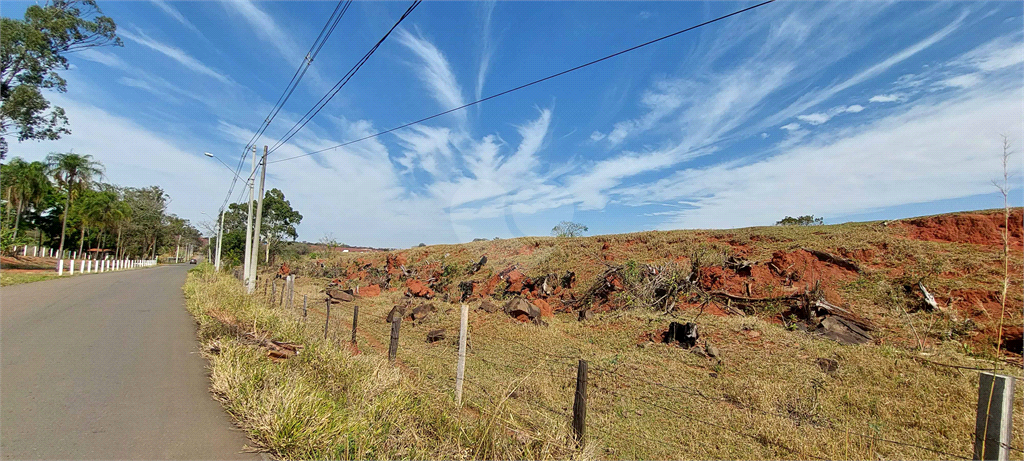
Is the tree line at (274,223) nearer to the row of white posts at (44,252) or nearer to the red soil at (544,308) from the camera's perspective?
the row of white posts at (44,252)

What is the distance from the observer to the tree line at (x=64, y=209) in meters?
43.6

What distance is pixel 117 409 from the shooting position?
507 centimetres

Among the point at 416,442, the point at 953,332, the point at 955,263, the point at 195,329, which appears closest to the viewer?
Answer: the point at 416,442

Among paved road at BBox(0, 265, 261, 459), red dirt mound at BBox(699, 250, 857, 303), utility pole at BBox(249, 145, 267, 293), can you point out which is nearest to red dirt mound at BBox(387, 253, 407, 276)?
utility pole at BBox(249, 145, 267, 293)

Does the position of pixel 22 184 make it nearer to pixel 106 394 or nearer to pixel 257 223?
pixel 257 223

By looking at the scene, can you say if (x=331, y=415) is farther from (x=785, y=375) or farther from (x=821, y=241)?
(x=821, y=241)

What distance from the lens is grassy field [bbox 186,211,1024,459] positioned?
4445 mm

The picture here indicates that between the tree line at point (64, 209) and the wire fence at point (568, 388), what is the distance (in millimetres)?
38447

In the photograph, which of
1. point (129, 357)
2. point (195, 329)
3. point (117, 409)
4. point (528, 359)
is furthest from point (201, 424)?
point (195, 329)

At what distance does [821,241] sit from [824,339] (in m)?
9.05

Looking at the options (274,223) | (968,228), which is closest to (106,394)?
(968,228)

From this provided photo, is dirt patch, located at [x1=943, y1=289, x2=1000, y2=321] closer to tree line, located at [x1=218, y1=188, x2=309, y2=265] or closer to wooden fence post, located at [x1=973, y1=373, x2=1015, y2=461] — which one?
wooden fence post, located at [x1=973, y1=373, x2=1015, y2=461]

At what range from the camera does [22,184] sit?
43.9 metres

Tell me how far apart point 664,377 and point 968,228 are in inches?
585
